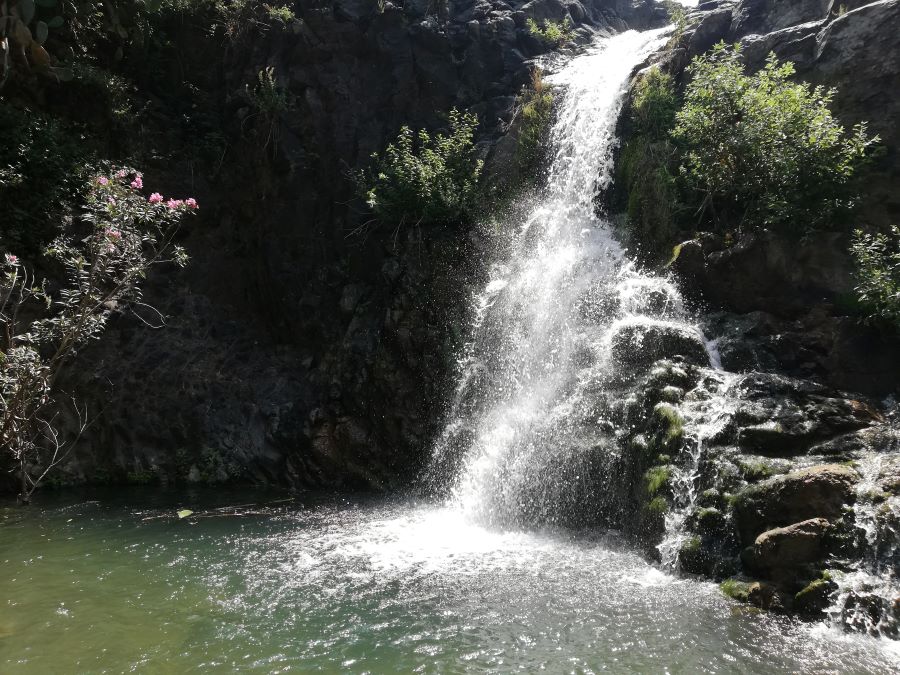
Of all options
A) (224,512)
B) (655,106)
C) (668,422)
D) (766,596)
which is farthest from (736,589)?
(655,106)

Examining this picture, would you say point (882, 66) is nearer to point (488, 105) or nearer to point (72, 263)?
point (488, 105)

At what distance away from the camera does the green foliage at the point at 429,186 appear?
1295 cm

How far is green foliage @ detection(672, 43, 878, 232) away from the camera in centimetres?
927

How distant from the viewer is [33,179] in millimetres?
11281

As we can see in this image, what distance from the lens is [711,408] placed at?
776 centimetres

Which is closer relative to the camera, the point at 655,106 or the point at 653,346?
the point at 653,346

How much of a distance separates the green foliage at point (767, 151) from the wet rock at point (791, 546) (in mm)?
5616

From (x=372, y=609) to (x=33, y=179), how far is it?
36.7 ft

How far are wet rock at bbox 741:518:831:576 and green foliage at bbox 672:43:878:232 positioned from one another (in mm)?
5616

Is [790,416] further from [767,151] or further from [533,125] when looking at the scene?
[533,125]

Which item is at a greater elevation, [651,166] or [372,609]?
[651,166]

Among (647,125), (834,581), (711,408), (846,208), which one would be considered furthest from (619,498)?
(647,125)

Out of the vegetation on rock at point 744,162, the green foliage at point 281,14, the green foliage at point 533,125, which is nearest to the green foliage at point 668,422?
the vegetation on rock at point 744,162

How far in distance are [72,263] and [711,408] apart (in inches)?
332
